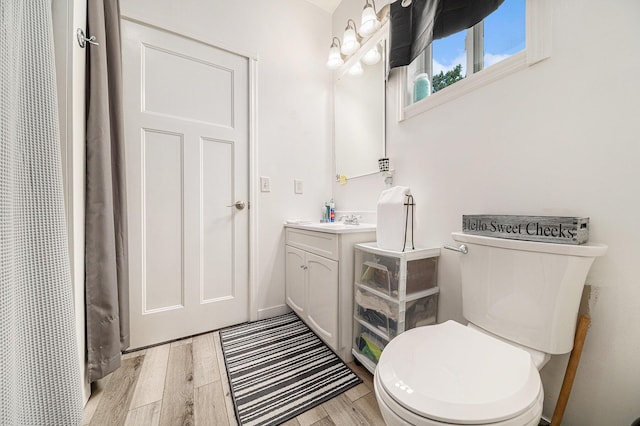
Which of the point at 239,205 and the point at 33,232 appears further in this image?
the point at 239,205

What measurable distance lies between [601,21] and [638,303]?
2.99ft

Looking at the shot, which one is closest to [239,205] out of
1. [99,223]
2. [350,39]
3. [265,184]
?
[265,184]

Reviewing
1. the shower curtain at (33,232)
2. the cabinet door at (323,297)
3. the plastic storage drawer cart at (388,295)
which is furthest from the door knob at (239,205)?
the shower curtain at (33,232)

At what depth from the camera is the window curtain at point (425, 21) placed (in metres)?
1.03

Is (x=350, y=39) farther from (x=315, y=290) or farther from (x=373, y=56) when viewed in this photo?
(x=315, y=290)

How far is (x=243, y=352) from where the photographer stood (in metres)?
1.38

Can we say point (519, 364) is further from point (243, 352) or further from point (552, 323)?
point (243, 352)

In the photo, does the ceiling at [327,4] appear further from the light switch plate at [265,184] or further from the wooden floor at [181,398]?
the wooden floor at [181,398]

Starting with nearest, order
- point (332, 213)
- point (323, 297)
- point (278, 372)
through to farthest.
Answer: point (278, 372) < point (323, 297) < point (332, 213)

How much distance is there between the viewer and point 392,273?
3.69ft

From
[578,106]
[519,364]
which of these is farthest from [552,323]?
[578,106]

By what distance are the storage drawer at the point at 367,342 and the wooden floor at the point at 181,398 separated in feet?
0.29

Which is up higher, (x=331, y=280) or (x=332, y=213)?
(x=332, y=213)

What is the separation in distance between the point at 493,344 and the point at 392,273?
1.49ft
